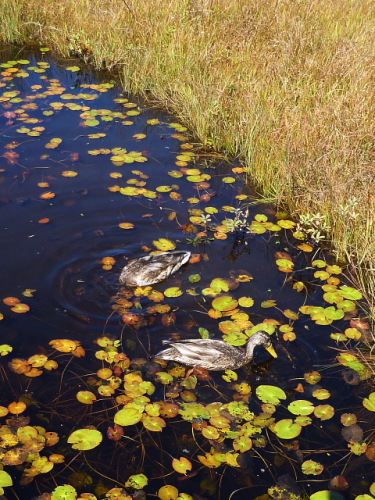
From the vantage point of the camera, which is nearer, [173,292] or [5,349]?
[5,349]

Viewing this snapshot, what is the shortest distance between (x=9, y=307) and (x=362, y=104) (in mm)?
3745

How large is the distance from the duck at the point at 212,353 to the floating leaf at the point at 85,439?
71 cm

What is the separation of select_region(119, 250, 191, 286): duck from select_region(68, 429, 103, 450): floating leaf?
139cm

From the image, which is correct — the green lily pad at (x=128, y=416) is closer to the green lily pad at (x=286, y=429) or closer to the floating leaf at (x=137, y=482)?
the floating leaf at (x=137, y=482)

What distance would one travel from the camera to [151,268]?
179 inches

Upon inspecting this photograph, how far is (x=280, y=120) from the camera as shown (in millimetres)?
6215

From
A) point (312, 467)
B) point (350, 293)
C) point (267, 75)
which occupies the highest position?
point (267, 75)

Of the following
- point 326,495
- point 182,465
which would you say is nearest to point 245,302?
point 182,465

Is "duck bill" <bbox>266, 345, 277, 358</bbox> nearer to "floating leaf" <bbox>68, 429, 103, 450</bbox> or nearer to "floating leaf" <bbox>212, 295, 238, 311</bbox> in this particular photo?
"floating leaf" <bbox>212, 295, 238, 311</bbox>

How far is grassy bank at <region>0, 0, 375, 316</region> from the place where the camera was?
17.5 feet

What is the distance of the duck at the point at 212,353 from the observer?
384cm

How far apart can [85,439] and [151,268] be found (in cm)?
155

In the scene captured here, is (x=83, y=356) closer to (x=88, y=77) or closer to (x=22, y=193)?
(x=22, y=193)

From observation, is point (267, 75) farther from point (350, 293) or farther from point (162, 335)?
point (162, 335)
